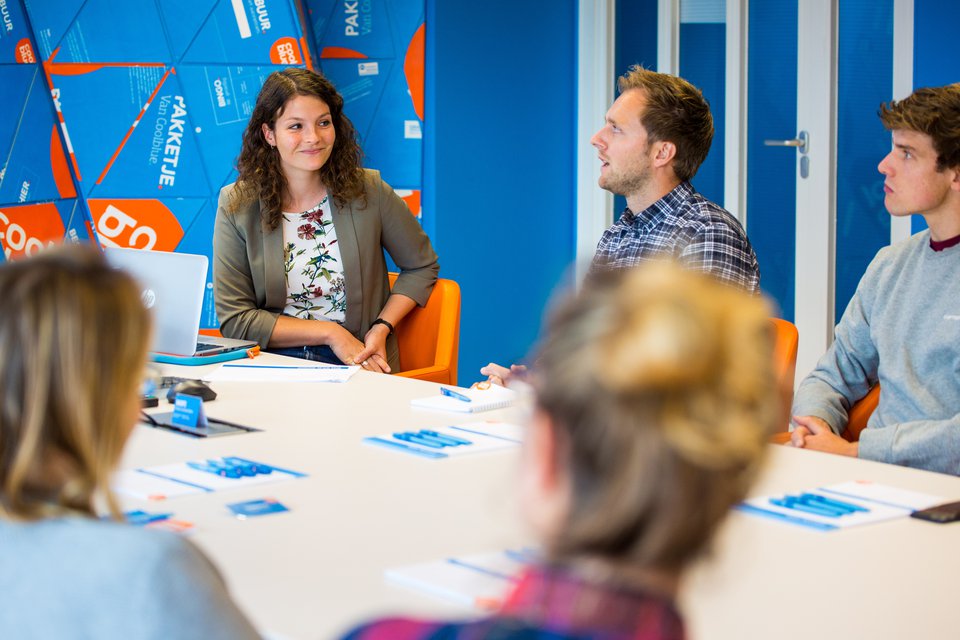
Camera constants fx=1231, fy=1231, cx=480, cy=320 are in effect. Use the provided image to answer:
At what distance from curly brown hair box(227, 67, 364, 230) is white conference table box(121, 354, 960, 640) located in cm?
144

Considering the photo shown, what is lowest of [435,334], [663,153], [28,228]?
[435,334]

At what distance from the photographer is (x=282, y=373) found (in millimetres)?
3186

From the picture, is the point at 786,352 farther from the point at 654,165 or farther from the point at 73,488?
the point at 73,488

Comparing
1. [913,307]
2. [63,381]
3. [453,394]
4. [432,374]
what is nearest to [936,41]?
[913,307]

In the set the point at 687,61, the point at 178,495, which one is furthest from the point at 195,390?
the point at 687,61

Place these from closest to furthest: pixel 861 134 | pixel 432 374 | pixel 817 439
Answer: pixel 817 439 < pixel 432 374 < pixel 861 134

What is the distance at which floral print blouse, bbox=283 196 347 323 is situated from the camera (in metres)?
3.87

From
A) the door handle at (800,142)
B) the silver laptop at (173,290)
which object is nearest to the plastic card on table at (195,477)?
the silver laptop at (173,290)

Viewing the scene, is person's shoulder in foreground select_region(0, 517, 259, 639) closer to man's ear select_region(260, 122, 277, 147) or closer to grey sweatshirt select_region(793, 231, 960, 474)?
grey sweatshirt select_region(793, 231, 960, 474)

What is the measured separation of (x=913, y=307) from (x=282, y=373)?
1.55m

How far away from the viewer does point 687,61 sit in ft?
19.5

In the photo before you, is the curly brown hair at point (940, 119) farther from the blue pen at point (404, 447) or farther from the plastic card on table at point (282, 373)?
the plastic card on table at point (282, 373)

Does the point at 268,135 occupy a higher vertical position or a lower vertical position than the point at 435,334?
higher

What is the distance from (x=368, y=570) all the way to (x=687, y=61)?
469cm
